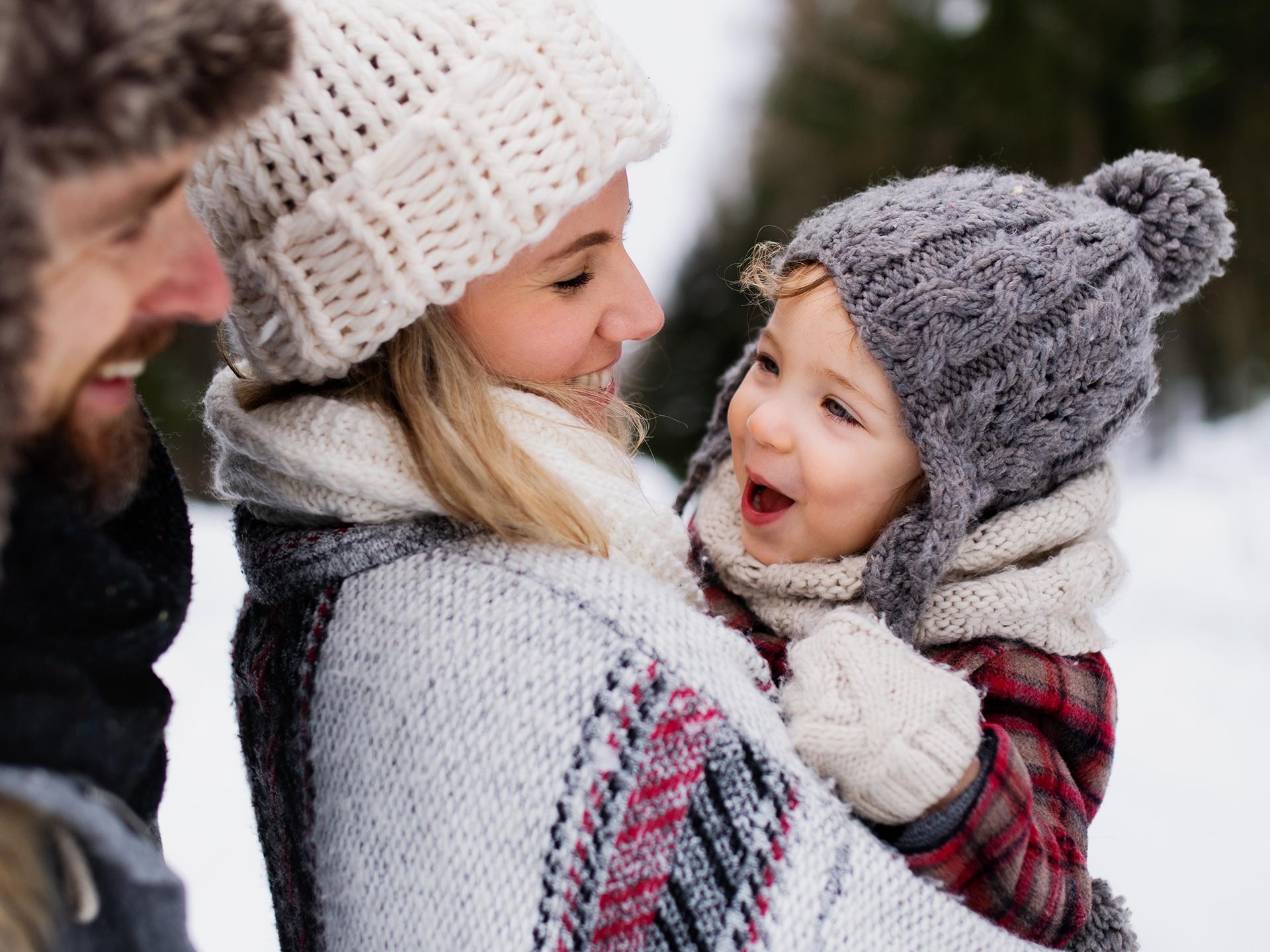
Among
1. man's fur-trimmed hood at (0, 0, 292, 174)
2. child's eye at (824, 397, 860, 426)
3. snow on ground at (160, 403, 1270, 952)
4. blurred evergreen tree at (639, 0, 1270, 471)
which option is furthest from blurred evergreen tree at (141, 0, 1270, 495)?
man's fur-trimmed hood at (0, 0, 292, 174)

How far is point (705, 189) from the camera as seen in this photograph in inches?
319

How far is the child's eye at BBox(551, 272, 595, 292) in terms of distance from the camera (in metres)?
1.49

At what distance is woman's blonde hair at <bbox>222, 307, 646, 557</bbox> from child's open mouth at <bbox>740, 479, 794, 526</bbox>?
1.37 feet

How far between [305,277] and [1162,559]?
14.1 ft

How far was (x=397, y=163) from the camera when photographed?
4.08 feet

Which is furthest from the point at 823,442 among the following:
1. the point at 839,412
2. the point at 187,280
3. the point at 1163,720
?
the point at 1163,720

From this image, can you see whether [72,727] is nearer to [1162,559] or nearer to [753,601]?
[753,601]

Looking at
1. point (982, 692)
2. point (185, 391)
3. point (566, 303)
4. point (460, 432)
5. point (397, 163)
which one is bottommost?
point (185, 391)

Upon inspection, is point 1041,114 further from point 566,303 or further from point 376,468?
point 376,468

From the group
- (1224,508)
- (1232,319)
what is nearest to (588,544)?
(1224,508)

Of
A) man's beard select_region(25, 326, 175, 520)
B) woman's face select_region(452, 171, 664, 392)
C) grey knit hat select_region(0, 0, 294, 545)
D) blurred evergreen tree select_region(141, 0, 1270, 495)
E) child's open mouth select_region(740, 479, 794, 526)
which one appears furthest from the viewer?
blurred evergreen tree select_region(141, 0, 1270, 495)

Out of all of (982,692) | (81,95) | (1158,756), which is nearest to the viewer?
(81,95)

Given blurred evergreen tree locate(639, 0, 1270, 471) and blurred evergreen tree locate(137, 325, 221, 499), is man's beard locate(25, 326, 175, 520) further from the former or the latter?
blurred evergreen tree locate(639, 0, 1270, 471)

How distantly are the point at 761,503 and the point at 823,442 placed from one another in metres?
0.20
